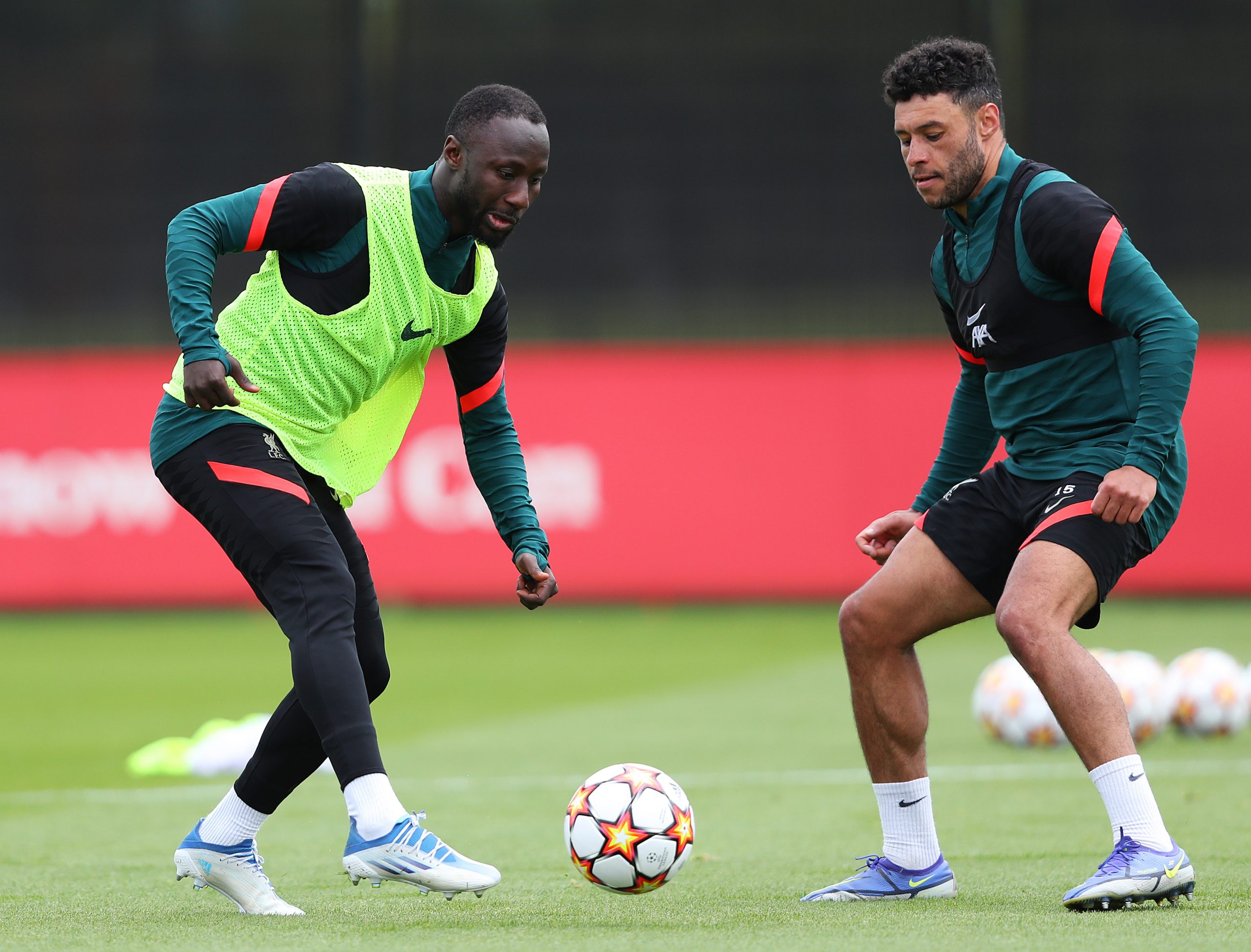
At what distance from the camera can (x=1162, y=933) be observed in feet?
13.5

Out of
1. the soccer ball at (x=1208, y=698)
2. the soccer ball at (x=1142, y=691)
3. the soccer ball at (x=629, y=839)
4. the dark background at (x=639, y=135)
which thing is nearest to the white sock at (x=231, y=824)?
the soccer ball at (x=629, y=839)

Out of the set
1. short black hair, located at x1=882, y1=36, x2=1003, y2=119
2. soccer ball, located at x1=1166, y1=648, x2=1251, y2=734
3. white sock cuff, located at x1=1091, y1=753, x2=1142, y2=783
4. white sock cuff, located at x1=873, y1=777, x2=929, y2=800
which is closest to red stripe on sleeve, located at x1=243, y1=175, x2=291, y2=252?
short black hair, located at x1=882, y1=36, x2=1003, y2=119

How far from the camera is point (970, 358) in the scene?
5.16 m

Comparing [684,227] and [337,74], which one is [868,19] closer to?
[684,227]

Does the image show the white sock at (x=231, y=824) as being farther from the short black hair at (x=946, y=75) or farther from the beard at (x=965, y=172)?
the short black hair at (x=946, y=75)

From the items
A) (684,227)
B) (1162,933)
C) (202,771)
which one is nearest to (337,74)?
(684,227)

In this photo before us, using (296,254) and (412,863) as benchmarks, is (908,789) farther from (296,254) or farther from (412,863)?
(296,254)

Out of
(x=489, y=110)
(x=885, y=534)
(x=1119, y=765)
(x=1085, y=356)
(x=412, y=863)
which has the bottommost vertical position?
(x=412, y=863)

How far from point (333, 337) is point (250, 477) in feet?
1.50

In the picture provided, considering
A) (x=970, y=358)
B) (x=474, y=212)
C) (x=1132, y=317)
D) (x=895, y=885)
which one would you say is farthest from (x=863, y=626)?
(x=474, y=212)

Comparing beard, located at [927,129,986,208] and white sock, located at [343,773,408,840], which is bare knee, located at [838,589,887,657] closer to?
beard, located at [927,129,986,208]

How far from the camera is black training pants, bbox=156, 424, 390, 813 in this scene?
4418mm

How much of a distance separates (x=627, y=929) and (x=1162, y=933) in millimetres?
1314

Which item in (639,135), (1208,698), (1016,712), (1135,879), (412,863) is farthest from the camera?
(639,135)
